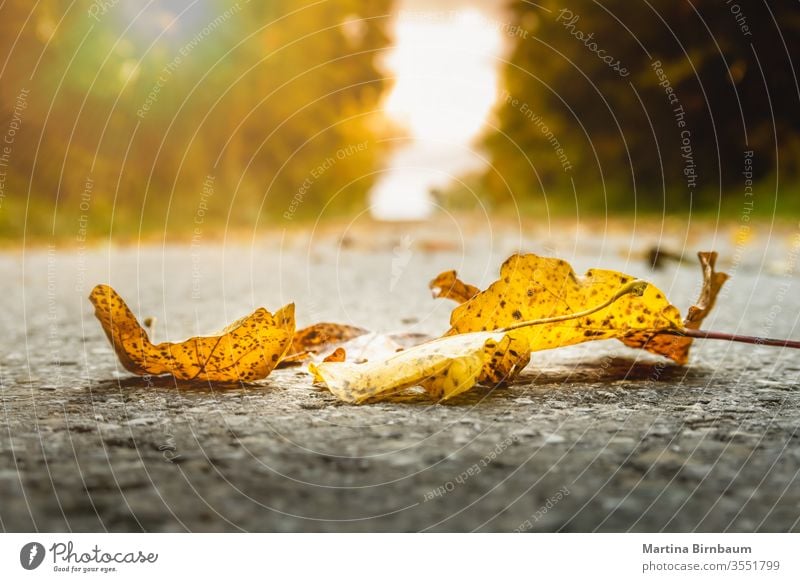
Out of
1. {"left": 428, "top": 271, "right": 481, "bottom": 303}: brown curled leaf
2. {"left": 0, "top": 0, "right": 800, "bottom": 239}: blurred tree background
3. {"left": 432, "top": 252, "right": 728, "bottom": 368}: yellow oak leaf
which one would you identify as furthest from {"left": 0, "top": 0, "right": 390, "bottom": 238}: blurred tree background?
{"left": 432, "top": 252, "right": 728, "bottom": 368}: yellow oak leaf

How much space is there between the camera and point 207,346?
1320 mm

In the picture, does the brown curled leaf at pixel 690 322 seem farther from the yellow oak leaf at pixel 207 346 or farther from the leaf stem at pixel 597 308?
the yellow oak leaf at pixel 207 346

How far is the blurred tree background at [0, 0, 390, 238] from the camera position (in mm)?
6395

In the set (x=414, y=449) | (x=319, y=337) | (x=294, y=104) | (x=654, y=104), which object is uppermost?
(x=654, y=104)

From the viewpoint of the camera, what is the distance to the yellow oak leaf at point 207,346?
130 cm

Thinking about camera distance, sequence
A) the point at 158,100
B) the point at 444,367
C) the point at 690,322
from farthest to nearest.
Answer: the point at 158,100 → the point at 690,322 → the point at 444,367

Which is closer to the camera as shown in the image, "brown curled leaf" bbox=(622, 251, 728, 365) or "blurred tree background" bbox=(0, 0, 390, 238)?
"brown curled leaf" bbox=(622, 251, 728, 365)

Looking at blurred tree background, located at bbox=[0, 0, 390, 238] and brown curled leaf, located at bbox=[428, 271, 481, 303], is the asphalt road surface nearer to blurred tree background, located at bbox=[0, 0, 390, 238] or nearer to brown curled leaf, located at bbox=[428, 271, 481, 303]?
brown curled leaf, located at bbox=[428, 271, 481, 303]

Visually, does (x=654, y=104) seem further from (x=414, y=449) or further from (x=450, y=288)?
(x=414, y=449)

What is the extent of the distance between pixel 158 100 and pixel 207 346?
760 centimetres

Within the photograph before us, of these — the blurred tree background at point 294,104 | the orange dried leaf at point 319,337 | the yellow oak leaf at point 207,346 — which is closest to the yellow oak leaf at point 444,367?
the yellow oak leaf at point 207,346

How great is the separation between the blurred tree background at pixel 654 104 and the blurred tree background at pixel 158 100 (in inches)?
75.8

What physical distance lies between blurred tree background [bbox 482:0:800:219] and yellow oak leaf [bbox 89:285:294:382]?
566 centimetres

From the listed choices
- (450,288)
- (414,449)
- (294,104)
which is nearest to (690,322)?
(450,288)
